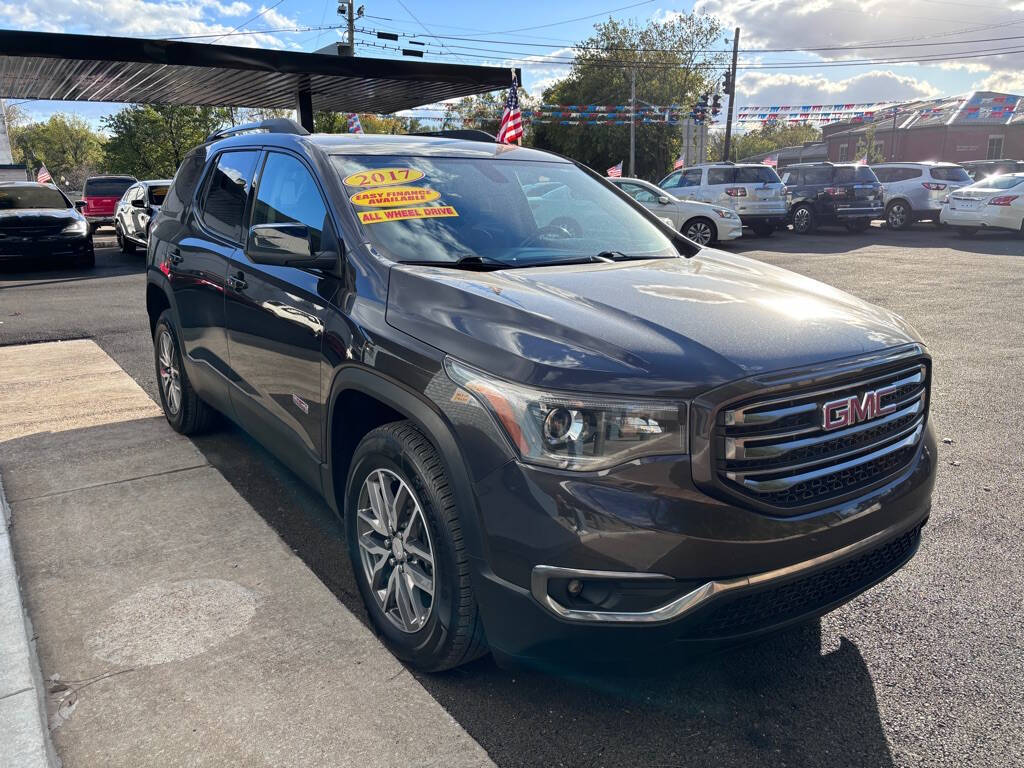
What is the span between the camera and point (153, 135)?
144 feet

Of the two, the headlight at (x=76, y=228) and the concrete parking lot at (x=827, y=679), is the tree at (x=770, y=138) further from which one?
the concrete parking lot at (x=827, y=679)

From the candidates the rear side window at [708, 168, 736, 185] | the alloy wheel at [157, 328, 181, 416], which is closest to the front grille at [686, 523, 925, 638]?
the alloy wheel at [157, 328, 181, 416]

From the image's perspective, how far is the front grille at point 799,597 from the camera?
228cm

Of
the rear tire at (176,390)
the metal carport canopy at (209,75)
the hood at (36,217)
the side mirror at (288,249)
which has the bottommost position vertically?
the rear tire at (176,390)

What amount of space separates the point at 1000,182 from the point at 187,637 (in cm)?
2062

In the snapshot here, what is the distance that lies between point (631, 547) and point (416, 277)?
47.7 inches

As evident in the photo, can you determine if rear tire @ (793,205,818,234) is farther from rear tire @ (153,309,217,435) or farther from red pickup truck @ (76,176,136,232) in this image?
red pickup truck @ (76,176,136,232)

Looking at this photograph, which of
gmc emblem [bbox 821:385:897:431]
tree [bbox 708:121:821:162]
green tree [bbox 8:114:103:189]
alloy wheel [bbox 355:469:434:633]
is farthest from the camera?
tree [bbox 708:121:821:162]

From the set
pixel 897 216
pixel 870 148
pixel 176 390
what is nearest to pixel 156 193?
pixel 176 390

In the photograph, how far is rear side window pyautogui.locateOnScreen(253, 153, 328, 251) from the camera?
338cm

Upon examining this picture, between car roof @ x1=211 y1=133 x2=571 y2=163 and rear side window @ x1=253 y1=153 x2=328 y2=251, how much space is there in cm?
11

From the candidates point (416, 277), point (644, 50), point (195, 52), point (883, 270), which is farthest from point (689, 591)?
point (644, 50)

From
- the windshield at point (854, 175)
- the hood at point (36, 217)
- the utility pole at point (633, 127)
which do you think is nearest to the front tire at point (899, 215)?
the windshield at point (854, 175)

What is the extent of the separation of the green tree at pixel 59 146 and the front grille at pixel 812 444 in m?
96.1
